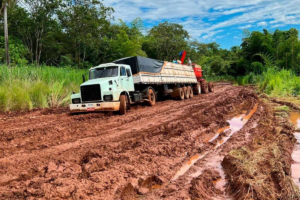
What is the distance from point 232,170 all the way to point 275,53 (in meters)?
29.3

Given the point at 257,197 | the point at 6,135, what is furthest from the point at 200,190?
the point at 6,135

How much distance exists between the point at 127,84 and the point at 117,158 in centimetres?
663

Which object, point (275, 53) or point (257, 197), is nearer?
point (257, 197)

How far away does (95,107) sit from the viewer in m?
8.81

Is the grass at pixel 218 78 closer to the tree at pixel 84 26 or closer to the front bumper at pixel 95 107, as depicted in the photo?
the tree at pixel 84 26

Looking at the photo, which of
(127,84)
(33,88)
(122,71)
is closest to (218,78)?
(127,84)

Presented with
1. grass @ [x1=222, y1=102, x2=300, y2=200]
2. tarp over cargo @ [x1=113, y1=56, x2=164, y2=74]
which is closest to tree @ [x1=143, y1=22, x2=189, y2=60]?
tarp over cargo @ [x1=113, y1=56, x2=164, y2=74]

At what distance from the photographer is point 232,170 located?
12.6ft

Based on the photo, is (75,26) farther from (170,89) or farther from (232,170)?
(232,170)

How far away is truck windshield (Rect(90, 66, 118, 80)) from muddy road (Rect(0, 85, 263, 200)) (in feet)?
9.83

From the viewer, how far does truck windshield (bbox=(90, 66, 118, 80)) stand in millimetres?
10172

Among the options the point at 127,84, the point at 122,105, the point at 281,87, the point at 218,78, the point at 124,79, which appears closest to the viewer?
the point at 122,105

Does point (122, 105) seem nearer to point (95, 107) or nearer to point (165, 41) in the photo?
point (95, 107)

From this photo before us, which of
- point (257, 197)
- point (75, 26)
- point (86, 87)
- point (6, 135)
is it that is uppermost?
point (75, 26)
